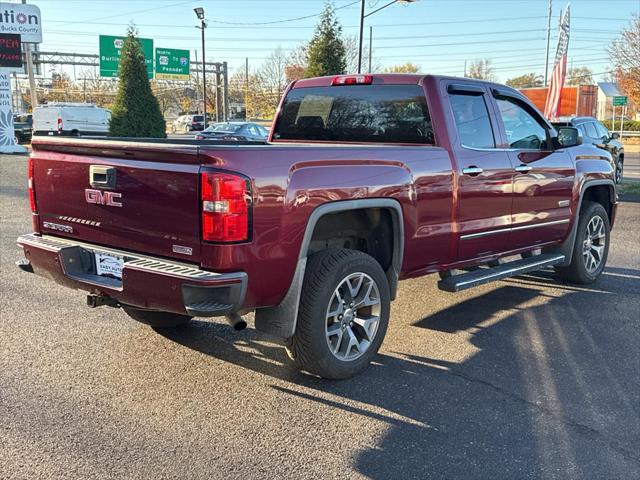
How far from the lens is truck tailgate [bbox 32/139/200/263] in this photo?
Result: 3426 millimetres

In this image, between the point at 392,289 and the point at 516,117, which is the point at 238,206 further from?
the point at 516,117

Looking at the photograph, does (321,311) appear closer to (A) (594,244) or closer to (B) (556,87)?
(A) (594,244)

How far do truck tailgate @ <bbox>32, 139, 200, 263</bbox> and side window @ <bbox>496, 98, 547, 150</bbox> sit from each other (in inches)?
128

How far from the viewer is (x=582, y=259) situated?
661 cm

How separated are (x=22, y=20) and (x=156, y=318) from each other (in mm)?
29653

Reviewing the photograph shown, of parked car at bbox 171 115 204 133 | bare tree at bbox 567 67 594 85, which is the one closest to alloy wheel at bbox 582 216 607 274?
parked car at bbox 171 115 204 133

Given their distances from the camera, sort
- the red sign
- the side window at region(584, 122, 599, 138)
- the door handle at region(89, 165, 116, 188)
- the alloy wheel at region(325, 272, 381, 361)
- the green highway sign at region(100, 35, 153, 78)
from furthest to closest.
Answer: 1. the green highway sign at region(100, 35, 153, 78)
2. the red sign
3. the side window at region(584, 122, 599, 138)
4. the alloy wheel at region(325, 272, 381, 361)
5. the door handle at region(89, 165, 116, 188)

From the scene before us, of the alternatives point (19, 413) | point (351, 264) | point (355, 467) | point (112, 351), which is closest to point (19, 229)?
point (112, 351)

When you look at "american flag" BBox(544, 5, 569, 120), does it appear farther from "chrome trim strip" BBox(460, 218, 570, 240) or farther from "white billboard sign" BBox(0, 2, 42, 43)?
"white billboard sign" BBox(0, 2, 42, 43)

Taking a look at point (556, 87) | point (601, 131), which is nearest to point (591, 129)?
point (601, 131)

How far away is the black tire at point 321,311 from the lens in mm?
3867

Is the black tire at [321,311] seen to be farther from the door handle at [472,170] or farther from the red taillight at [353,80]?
the red taillight at [353,80]

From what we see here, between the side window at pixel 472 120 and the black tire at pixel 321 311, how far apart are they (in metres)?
1.59

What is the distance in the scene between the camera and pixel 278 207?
3533mm
